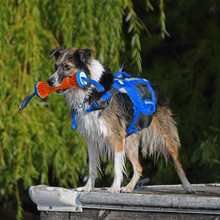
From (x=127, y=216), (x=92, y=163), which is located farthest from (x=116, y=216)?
(x=92, y=163)

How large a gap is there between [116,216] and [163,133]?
4.24ft

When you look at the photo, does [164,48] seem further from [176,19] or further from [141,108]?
[141,108]

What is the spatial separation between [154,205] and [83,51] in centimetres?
160

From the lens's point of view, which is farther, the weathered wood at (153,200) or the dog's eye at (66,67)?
the dog's eye at (66,67)

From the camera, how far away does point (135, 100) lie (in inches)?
149

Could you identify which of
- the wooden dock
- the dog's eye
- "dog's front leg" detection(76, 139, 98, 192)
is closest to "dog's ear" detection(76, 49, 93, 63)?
the dog's eye

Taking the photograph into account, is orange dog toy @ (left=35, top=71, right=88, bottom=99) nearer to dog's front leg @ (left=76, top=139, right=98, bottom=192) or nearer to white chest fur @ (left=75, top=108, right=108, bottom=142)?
white chest fur @ (left=75, top=108, right=108, bottom=142)

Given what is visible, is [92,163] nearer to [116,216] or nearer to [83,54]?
[116,216]

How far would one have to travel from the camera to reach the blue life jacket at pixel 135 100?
3506 millimetres

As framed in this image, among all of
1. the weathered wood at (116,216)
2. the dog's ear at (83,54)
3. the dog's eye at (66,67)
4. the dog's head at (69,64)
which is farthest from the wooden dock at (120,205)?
the dog's ear at (83,54)

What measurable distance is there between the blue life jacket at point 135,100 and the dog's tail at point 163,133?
0.25m

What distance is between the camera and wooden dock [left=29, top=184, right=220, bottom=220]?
114 inches

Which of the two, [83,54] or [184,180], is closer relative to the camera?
[83,54]

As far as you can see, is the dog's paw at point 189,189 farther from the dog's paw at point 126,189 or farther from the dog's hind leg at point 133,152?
the dog's paw at point 126,189
